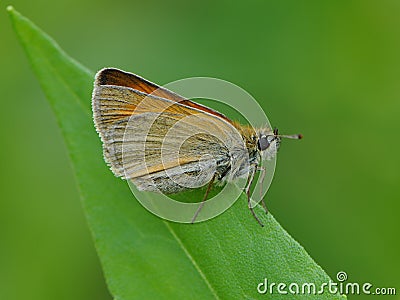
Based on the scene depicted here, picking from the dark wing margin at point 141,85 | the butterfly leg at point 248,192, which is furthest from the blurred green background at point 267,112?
the dark wing margin at point 141,85

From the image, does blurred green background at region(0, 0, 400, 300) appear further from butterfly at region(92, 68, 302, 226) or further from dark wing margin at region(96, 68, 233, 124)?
dark wing margin at region(96, 68, 233, 124)

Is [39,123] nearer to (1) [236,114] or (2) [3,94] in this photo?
(2) [3,94]

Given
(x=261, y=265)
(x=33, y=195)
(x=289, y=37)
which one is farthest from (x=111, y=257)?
(x=289, y=37)

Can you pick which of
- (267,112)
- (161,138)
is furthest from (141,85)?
(267,112)

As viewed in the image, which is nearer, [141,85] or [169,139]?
[141,85]

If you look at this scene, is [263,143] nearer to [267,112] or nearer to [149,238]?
[149,238]

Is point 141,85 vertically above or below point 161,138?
above

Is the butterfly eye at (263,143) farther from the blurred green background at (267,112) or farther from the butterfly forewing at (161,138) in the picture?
the blurred green background at (267,112)
